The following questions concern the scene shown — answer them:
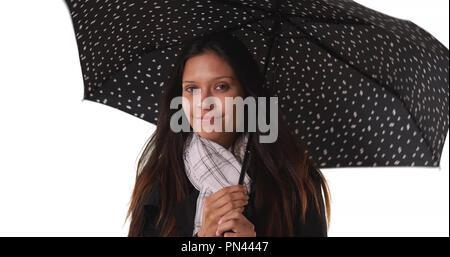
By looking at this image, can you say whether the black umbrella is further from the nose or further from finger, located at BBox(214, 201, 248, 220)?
finger, located at BBox(214, 201, 248, 220)

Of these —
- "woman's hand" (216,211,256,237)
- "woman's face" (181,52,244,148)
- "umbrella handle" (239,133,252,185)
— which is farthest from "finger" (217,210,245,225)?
"woman's face" (181,52,244,148)

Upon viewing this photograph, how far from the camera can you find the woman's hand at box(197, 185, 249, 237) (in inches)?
75.4

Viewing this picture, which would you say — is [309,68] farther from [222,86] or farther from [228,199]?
[228,199]

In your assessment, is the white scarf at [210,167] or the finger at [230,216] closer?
the finger at [230,216]

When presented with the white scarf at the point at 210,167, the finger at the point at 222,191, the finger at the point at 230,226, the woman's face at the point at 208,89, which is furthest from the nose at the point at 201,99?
the finger at the point at 230,226

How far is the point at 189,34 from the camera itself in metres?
2.24

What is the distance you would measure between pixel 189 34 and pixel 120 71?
0.34 metres

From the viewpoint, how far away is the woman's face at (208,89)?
2.03 meters

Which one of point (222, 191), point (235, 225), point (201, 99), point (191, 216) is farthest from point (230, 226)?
point (201, 99)

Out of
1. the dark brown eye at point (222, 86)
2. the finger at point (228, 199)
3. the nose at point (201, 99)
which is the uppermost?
the dark brown eye at point (222, 86)

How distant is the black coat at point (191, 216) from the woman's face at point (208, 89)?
250 millimetres

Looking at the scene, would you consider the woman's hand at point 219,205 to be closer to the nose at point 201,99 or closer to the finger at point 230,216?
the finger at point 230,216
